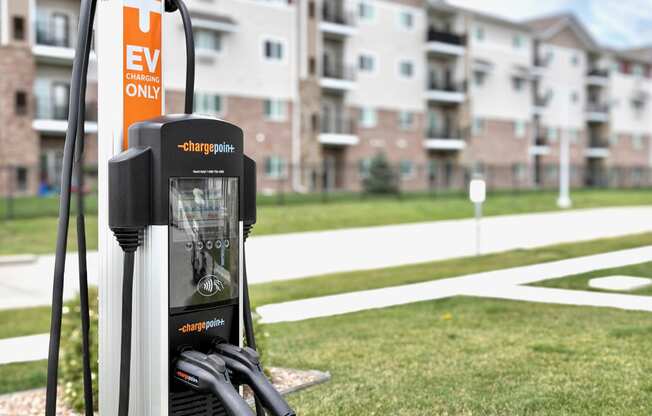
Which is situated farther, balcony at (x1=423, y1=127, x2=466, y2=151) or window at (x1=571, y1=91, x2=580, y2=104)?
window at (x1=571, y1=91, x2=580, y2=104)

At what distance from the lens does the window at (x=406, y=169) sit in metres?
46.5

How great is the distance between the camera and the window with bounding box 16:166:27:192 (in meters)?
32.5

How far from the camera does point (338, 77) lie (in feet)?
140

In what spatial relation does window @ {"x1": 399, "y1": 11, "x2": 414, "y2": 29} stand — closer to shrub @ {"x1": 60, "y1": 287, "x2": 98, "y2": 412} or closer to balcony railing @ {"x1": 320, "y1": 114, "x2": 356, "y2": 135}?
balcony railing @ {"x1": 320, "y1": 114, "x2": 356, "y2": 135}

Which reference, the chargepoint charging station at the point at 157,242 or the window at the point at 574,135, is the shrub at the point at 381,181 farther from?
the chargepoint charging station at the point at 157,242

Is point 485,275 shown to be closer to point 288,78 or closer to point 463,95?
point 288,78

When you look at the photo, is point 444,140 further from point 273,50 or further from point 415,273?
point 415,273

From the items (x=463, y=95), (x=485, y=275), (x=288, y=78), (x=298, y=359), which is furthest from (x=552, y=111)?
A: (x=298, y=359)

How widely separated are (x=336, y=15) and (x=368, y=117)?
19.5ft

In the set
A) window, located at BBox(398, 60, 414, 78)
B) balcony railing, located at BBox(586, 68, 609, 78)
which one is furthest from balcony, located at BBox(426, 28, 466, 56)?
balcony railing, located at BBox(586, 68, 609, 78)

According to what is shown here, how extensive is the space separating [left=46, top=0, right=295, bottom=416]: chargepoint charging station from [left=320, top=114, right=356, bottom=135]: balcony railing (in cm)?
3872

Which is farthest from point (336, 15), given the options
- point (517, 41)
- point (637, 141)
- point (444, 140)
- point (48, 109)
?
point (637, 141)

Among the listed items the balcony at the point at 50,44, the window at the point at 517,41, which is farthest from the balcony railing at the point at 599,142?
the balcony at the point at 50,44

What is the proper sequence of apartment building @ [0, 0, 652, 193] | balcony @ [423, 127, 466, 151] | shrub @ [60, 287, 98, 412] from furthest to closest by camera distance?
balcony @ [423, 127, 466, 151], apartment building @ [0, 0, 652, 193], shrub @ [60, 287, 98, 412]
